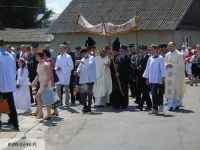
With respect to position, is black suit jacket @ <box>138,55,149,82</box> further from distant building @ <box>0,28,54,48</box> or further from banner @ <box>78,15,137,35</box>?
distant building @ <box>0,28,54,48</box>

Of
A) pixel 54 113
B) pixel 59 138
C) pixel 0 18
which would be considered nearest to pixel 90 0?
pixel 0 18

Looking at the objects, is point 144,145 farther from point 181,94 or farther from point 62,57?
point 62,57

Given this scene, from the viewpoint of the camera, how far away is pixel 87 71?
1462cm

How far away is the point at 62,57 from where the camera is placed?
51.0ft

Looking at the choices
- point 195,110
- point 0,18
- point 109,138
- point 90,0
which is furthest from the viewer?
point 0,18

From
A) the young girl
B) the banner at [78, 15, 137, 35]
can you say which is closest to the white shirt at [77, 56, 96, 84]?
the young girl

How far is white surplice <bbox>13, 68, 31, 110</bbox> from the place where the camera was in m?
13.8

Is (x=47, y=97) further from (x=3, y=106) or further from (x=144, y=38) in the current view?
(x=144, y=38)

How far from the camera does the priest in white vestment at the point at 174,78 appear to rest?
1468 cm

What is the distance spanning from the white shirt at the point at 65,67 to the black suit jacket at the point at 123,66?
148 centimetres

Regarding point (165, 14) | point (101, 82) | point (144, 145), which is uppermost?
point (165, 14)

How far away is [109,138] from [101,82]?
5.81 metres

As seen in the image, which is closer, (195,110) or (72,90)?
(195,110)

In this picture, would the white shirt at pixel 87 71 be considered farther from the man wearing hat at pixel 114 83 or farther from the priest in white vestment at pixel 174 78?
the priest in white vestment at pixel 174 78
